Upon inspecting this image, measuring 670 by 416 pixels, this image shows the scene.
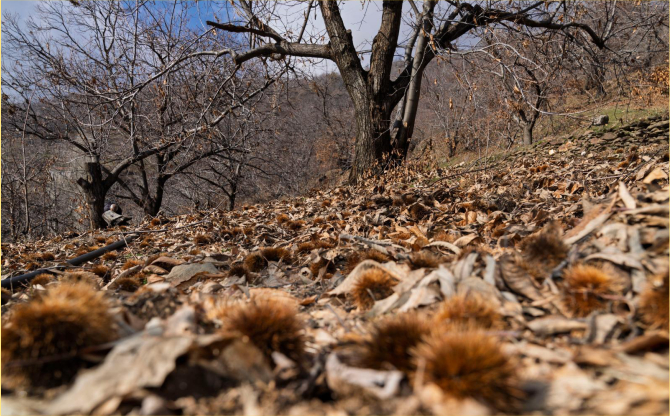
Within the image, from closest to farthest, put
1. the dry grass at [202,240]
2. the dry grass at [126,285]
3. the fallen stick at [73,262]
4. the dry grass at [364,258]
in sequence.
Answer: the dry grass at [364,258] → the dry grass at [126,285] → the fallen stick at [73,262] → the dry grass at [202,240]

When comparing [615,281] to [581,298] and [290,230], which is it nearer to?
[581,298]

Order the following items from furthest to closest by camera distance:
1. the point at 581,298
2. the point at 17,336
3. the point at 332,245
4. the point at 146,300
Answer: the point at 332,245, the point at 146,300, the point at 581,298, the point at 17,336

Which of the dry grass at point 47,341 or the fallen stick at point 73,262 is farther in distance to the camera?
the fallen stick at point 73,262

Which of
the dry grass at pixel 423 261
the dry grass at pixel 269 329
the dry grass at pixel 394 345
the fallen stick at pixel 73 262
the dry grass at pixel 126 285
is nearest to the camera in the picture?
the dry grass at pixel 394 345

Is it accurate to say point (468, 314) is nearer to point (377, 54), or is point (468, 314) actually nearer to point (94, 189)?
point (377, 54)

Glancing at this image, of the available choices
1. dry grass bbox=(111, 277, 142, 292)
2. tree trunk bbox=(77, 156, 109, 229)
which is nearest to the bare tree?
tree trunk bbox=(77, 156, 109, 229)

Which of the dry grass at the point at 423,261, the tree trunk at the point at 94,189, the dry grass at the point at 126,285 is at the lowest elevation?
the dry grass at the point at 126,285

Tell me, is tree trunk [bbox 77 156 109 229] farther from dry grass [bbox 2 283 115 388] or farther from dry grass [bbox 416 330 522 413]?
dry grass [bbox 416 330 522 413]

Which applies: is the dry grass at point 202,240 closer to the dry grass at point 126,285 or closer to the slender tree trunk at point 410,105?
the dry grass at point 126,285

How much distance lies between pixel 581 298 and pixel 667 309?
0.22 m

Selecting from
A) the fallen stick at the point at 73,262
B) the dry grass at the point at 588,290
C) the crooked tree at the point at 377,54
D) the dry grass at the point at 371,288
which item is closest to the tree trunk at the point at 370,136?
the crooked tree at the point at 377,54

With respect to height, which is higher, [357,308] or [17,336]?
[17,336]

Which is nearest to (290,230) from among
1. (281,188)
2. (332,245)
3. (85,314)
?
(332,245)

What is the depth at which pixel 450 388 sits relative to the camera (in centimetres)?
81
